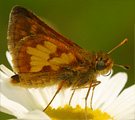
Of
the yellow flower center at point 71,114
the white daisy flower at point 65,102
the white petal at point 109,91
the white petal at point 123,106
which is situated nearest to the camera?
the white daisy flower at point 65,102

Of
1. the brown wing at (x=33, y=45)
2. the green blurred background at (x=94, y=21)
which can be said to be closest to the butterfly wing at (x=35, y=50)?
the brown wing at (x=33, y=45)

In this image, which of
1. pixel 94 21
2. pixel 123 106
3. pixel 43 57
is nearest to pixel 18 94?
pixel 43 57

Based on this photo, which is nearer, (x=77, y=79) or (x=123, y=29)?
(x=77, y=79)

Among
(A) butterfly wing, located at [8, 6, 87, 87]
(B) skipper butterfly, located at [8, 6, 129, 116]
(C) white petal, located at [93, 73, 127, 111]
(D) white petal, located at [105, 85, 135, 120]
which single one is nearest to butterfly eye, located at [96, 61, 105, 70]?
(B) skipper butterfly, located at [8, 6, 129, 116]

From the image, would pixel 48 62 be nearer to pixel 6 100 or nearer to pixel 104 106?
pixel 6 100

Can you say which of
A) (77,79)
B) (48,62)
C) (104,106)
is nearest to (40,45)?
(48,62)

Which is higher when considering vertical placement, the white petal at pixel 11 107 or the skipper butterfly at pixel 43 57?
the skipper butterfly at pixel 43 57

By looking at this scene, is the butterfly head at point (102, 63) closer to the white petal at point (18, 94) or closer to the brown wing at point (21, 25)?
Result: the brown wing at point (21, 25)

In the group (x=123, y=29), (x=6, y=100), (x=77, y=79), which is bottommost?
(x=6, y=100)
